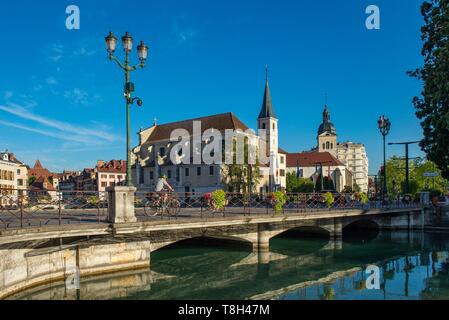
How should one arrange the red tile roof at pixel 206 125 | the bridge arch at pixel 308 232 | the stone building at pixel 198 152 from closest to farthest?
the bridge arch at pixel 308 232 → the stone building at pixel 198 152 → the red tile roof at pixel 206 125

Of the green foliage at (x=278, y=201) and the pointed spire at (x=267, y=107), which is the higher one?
the pointed spire at (x=267, y=107)

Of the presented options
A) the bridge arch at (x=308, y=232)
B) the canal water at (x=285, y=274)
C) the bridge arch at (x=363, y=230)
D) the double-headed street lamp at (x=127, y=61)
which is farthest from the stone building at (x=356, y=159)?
the double-headed street lamp at (x=127, y=61)

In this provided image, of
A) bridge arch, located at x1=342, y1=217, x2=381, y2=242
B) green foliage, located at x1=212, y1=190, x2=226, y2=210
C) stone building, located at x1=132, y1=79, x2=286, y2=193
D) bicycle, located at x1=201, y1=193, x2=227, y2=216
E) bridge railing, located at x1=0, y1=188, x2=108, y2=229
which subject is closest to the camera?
bridge railing, located at x1=0, y1=188, x2=108, y2=229

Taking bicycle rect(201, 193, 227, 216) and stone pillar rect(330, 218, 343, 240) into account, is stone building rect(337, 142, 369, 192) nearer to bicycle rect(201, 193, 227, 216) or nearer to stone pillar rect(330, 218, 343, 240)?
stone pillar rect(330, 218, 343, 240)

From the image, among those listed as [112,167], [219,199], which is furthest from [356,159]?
[219,199]

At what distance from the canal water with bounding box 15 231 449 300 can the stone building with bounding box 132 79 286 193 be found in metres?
28.6

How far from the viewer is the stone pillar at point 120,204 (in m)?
13.1

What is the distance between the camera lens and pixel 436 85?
1856cm

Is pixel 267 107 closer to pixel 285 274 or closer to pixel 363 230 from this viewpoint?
pixel 363 230

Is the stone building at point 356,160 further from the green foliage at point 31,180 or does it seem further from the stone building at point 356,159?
the green foliage at point 31,180

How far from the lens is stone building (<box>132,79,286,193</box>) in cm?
5359

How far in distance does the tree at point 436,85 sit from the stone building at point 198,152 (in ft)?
109

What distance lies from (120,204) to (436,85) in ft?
51.1

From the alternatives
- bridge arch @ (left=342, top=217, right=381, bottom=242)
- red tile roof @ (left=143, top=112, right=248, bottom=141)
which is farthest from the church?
bridge arch @ (left=342, top=217, right=381, bottom=242)
